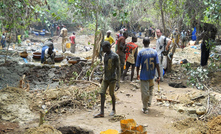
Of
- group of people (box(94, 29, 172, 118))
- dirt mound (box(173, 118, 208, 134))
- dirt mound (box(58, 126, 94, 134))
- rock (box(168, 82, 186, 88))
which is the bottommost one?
dirt mound (box(58, 126, 94, 134))

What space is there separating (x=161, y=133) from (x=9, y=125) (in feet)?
9.83

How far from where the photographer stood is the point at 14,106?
4812mm

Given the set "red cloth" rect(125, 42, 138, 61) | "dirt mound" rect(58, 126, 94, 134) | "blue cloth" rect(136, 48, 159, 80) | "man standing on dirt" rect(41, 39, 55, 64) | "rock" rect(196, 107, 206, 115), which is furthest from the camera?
"man standing on dirt" rect(41, 39, 55, 64)

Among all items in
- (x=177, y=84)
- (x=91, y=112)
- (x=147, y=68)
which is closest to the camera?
(x=147, y=68)

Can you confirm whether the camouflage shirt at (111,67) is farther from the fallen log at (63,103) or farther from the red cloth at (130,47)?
the red cloth at (130,47)

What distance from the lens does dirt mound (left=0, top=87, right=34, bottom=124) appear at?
454 cm

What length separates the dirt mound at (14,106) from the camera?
4.54 metres

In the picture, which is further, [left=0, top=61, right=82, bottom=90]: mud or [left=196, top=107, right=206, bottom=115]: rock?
[left=0, top=61, right=82, bottom=90]: mud

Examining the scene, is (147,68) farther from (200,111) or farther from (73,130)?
(73,130)

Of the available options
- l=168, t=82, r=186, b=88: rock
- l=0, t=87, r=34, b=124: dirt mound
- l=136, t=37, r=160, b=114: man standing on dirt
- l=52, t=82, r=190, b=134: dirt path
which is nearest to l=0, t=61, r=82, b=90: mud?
l=0, t=87, r=34, b=124: dirt mound

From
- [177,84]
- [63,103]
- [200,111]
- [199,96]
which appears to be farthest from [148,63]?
[177,84]

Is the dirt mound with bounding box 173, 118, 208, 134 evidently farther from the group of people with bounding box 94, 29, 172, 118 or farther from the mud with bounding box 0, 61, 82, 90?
the mud with bounding box 0, 61, 82, 90

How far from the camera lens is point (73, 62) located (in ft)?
32.6

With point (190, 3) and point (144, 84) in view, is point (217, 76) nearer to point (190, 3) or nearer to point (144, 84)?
point (190, 3)
